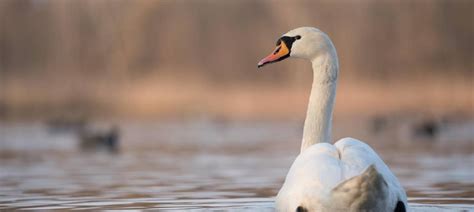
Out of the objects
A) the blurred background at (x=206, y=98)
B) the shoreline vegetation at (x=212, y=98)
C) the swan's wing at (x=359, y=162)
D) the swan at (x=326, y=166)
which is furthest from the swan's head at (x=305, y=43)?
the shoreline vegetation at (x=212, y=98)

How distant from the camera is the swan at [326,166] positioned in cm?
835

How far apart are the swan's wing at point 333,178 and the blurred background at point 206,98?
1.81 metres

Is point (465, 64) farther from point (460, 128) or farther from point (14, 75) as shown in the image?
point (460, 128)

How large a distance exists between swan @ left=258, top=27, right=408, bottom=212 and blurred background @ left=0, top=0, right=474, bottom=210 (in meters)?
1.24

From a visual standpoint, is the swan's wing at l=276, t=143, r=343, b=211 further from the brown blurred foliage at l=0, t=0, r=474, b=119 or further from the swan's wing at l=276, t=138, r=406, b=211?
the brown blurred foliage at l=0, t=0, r=474, b=119

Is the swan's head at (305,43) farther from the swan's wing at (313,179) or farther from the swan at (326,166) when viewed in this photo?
the swan's wing at (313,179)

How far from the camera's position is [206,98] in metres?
61.4

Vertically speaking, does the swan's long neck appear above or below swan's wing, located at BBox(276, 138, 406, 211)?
above

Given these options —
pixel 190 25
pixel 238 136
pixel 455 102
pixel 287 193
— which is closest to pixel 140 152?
pixel 238 136

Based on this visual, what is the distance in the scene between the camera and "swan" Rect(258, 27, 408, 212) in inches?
329

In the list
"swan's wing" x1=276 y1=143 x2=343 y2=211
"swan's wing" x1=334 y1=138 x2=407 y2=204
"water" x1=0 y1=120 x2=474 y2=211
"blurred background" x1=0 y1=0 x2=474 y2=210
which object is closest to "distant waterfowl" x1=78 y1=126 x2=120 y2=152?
"blurred background" x1=0 y1=0 x2=474 y2=210

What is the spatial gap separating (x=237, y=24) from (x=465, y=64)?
59.3 feet

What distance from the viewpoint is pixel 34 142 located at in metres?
26.7

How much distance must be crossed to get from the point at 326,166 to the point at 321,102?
1698 mm
